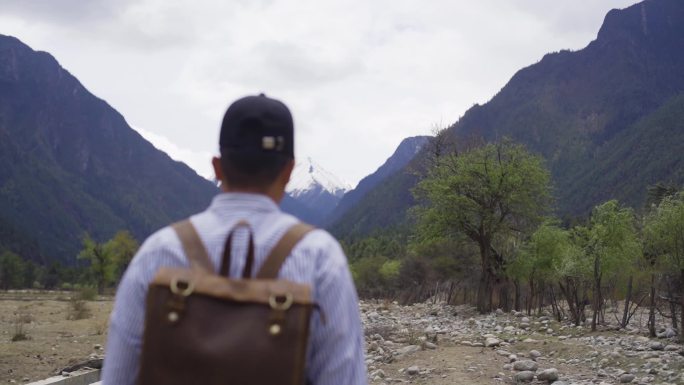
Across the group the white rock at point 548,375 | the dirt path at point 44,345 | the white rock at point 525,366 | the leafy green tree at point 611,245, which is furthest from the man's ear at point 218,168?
the leafy green tree at point 611,245

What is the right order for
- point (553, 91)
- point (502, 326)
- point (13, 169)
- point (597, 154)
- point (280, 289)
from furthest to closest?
point (553, 91) < point (13, 169) < point (597, 154) < point (502, 326) < point (280, 289)

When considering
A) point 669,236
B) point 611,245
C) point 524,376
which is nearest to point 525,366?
point 524,376

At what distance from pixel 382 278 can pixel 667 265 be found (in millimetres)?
52141

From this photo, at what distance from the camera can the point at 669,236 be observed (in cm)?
1537

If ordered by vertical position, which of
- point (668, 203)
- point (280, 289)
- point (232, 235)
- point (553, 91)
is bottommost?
point (280, 289)

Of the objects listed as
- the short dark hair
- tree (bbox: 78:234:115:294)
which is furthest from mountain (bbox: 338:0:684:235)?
the short dark hair

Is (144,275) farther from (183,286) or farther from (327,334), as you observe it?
(327,334)

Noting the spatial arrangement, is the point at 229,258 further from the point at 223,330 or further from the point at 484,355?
the point at 484,355

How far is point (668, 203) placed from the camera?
52.7 feet

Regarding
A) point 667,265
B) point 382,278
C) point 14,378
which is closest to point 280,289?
point 14,378

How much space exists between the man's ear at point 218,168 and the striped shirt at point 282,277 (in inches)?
8.3

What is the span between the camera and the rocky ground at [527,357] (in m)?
11.4

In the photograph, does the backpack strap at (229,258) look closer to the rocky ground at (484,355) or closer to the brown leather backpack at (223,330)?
the brown leather backpack at (223,330)

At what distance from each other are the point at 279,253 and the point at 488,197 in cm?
2838
